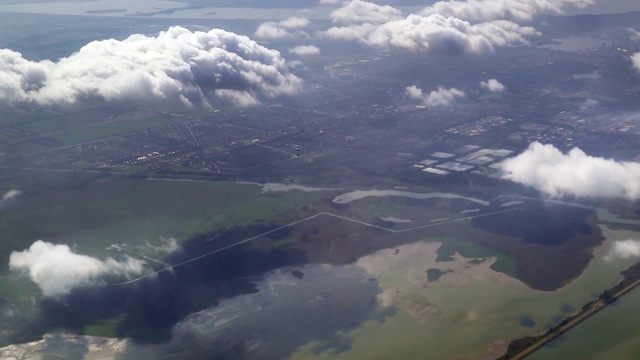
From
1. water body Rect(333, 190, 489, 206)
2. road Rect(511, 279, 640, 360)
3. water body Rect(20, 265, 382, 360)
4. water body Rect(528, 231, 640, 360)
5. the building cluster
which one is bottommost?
water body Rect(528, 231, 640, 360)

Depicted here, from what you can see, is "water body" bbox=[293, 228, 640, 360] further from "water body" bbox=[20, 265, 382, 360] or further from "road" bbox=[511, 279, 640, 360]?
"water body" bbox=[20, 265, 382, 360]

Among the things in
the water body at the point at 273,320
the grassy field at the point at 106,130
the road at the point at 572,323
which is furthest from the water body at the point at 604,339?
the grassy field at the point at 106,130

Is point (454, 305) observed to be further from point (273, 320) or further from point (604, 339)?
point (273, 320)

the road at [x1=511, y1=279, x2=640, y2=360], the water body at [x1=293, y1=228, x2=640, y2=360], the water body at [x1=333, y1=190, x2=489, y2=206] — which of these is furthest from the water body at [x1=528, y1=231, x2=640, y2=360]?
the water body at [x1=333, y1=190, x2=489, y2=206]

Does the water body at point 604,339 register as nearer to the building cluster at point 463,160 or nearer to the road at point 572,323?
the road at point 572,323

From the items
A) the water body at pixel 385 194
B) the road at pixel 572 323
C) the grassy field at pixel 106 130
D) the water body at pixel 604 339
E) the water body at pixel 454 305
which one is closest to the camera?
the water body at pixel 604 339

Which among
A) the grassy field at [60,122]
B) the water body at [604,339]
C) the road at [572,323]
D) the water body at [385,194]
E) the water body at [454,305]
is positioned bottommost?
the water body at [604,339]

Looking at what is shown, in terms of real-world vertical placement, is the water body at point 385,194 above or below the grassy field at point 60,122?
below

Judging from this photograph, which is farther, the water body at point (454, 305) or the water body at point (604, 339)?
the water body at point (454, 305)

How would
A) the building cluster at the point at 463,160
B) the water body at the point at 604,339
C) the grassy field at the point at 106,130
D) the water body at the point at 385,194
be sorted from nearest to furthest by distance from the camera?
the water body at the point at 604,339 < the water body at the point at 385,194 < the building cluster at the point at 463,160 < the grassy field at the point at 106,130

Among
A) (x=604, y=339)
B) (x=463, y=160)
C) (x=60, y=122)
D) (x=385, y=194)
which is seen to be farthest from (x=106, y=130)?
(x=604, y=339)
